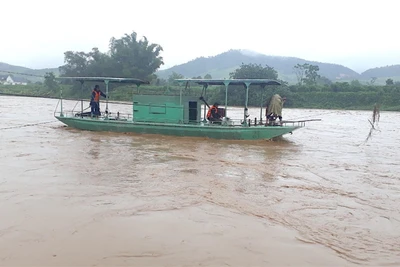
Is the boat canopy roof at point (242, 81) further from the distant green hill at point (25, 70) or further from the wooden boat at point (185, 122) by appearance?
the distant green hill at point (25, 70)

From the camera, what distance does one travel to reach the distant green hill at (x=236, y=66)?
126 meters

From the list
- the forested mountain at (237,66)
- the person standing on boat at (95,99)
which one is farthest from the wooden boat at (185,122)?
the forested mountain at (237,66)

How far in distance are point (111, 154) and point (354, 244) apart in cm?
822

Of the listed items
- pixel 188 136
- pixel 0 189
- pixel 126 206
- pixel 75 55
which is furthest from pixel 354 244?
pixel 75 55

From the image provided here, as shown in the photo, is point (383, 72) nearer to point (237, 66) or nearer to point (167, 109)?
point (237, 66)

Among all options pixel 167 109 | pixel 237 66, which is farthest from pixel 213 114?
pixel 237 66

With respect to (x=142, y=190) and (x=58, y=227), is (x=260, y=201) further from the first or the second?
(x=58, y=227)

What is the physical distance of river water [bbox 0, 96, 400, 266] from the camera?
4.53 metres

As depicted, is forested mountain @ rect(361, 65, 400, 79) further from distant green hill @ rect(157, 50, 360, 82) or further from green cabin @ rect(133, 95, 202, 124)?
green cabin @ rect(133, 95, 202, 124)

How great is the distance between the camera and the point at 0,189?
7031mm

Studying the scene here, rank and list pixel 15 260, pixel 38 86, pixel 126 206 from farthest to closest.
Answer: pixel 38 86
pixel 126 206
pixel 15 260

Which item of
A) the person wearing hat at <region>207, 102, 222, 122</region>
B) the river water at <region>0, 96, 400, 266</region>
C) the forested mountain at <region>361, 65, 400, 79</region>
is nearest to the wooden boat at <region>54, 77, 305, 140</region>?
the person wearing hat at <region>207, 102, 222, 122</region>

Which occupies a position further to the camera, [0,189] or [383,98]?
[383,98]

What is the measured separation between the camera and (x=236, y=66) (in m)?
139
